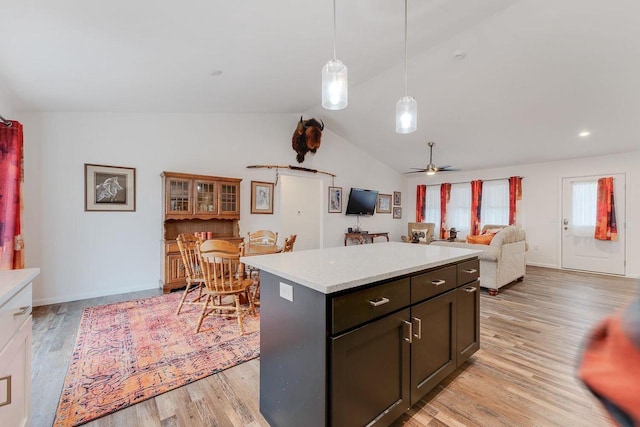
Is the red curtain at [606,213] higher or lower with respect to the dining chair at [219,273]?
higher

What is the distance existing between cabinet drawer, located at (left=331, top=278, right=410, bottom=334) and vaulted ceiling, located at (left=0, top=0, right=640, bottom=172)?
2275 millimetres

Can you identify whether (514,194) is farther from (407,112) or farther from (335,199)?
(407,112)

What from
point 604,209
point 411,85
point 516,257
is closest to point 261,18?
point 411,85

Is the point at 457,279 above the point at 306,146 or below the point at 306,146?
below

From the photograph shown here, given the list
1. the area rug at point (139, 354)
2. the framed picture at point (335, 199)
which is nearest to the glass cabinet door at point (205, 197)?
the area rug at point (139, 354)

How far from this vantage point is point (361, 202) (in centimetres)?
706

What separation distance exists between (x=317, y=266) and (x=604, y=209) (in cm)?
669

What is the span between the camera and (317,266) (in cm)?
153

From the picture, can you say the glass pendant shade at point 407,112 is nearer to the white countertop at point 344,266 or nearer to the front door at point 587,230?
the white countertop at point 344,266

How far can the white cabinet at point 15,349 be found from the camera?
1.05 m

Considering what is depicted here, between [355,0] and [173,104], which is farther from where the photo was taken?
[173,104]

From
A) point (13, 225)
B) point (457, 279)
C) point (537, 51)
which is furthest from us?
point (537, 51)

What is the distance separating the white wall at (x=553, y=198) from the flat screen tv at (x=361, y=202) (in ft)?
9.16

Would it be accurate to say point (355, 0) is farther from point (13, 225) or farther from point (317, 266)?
point (13, 225)
